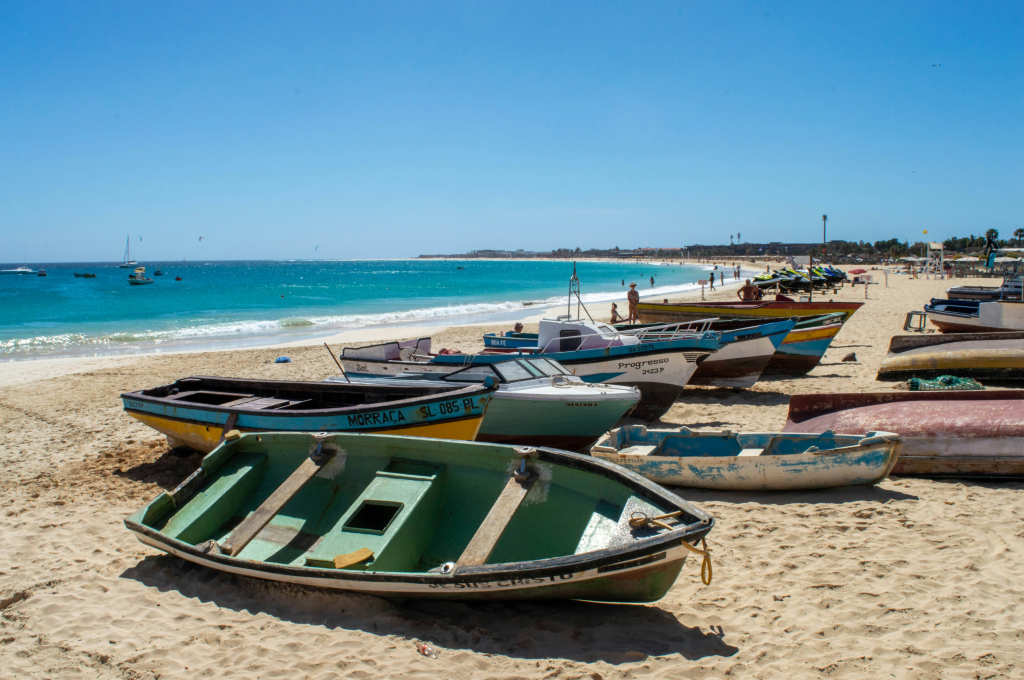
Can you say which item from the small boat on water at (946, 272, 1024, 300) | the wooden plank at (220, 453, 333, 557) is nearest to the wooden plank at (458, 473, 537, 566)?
the wooden plank at (220, 453, 333, 557)

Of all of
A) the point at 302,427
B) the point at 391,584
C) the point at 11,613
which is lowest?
the point at 11,613

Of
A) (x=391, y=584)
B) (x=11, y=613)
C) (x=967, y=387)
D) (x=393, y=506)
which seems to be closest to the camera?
(x=391, y=584)

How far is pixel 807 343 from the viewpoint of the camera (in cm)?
1414

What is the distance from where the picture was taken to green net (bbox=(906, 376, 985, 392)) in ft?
35.6

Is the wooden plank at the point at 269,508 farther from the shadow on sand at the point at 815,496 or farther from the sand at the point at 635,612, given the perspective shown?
the shadow on sand at the point at 815,496

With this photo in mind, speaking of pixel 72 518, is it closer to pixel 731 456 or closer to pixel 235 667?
pixel 235 667

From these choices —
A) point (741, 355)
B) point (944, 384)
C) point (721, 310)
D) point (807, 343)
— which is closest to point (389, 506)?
point (741, 355)

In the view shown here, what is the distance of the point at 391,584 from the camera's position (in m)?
4.43

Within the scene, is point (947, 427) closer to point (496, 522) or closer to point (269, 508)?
point (496, 522)

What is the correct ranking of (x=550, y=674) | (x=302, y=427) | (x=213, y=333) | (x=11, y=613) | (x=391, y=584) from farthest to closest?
1. (x=213, y=333)
2. (x=302, y=427)
3. (x=11, y=613)
4. (x=391, y=584)
5. (x=550, y=674)

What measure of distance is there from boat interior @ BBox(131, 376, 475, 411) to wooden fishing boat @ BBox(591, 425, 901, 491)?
2.84m

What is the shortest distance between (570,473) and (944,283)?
50.8 metres

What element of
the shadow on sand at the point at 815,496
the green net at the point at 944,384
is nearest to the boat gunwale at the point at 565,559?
the shadow on sand at the point at 815,496

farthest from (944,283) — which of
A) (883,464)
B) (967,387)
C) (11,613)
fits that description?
(11,613)
